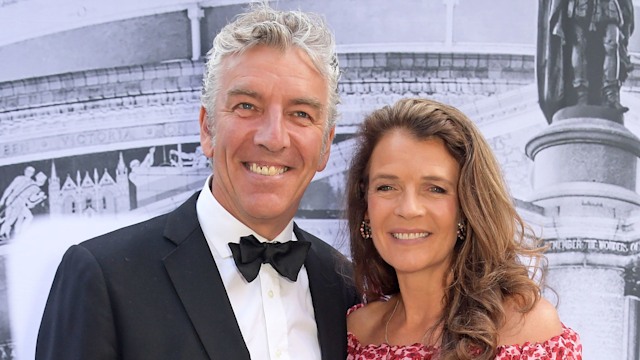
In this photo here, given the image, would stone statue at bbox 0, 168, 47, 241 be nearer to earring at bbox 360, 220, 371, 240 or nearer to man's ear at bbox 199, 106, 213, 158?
man's ear at bbox 199, 106, 213, 158

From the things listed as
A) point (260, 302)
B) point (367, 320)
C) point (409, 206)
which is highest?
point (409, 206)

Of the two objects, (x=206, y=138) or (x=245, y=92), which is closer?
(x=245, y=92)

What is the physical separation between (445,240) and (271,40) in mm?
696

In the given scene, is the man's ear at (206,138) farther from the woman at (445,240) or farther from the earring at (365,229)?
the earring at (365,229)

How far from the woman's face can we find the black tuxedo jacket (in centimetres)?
48

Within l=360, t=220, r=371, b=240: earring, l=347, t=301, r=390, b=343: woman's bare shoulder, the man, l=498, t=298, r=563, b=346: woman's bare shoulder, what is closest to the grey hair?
the man

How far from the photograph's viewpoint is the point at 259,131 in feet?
5.31

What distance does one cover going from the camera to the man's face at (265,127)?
1.61 meters

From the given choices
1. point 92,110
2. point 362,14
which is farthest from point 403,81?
point 92,110

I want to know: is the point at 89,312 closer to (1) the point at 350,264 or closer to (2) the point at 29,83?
(1) the point at 350,264

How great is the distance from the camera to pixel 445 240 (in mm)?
1716

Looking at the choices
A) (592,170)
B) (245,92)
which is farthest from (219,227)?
(592,170)

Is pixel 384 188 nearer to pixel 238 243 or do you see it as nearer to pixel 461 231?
pixel 461 231

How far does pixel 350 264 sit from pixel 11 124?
1.31 metres
